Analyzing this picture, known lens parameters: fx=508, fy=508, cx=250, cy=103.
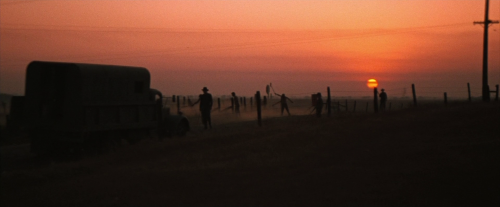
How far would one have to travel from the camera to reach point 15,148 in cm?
1794

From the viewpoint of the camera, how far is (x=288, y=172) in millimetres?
11094

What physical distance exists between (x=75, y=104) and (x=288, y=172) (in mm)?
7353

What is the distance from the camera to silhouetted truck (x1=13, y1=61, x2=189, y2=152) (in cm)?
1509

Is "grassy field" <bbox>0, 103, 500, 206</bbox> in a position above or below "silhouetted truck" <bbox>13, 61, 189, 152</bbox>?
below

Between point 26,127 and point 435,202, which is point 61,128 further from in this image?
point 435,202

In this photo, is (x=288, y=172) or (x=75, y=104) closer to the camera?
(x=288, y=172)

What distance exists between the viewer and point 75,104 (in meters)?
15.1

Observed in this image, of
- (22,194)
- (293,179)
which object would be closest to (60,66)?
(22,194)

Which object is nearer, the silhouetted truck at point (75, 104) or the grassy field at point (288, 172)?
the grassy field at point (288, 172)

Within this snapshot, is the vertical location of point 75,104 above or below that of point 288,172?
above

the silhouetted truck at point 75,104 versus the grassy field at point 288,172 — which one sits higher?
the silhouetted truck at point 75,104

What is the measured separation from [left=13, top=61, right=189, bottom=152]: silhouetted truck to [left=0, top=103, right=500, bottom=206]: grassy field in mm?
784

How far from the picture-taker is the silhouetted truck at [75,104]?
594 inches

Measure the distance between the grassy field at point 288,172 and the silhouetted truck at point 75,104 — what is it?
0.78 m
